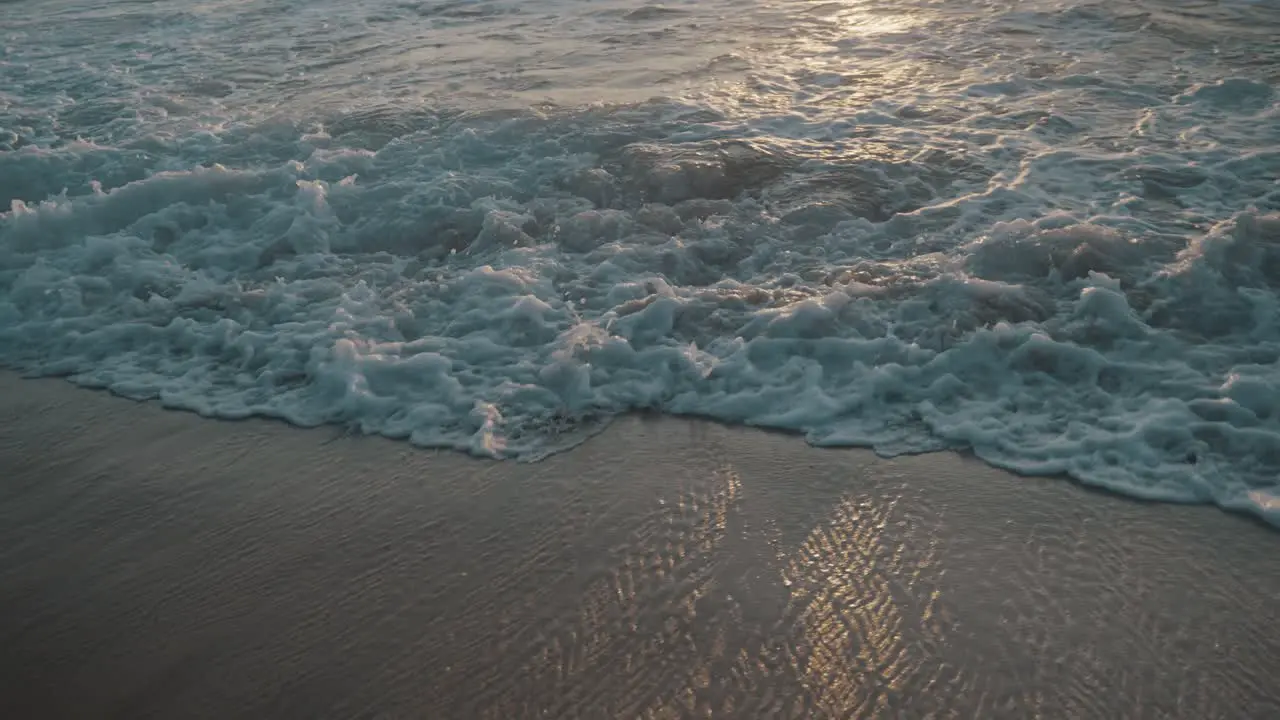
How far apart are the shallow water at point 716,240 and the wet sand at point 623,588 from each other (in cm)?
34

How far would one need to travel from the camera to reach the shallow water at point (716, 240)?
461 centimetres

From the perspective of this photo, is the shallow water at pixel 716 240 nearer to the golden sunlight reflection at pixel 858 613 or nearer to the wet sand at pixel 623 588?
the wet sand at pixel 623 588

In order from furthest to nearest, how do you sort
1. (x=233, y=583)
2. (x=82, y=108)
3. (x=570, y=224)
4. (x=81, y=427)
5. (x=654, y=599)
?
(x=82, y=108)
(x=570, y=224)
(x=81, y=427)
(x=233, y=583)
(x=654, y=599)

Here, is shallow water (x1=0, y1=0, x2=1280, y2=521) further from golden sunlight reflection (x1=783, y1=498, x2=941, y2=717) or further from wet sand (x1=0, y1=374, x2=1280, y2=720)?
golden sunlight reflection (x1=783, y1=498, x2=941, y2=717)

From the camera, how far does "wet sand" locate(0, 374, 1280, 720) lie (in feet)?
10.2

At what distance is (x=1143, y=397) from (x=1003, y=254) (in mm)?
1398

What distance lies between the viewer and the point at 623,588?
3535 mm

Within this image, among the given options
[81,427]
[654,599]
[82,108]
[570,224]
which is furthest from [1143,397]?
[82,108]

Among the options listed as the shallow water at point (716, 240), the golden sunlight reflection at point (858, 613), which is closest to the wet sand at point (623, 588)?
the golden sunlight reflection at point (858, 613)

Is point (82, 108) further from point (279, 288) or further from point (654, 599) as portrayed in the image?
point (654, 599)

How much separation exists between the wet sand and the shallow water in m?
0.34

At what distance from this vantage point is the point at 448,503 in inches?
161

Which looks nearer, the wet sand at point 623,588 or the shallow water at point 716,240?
the wet sand at point 623,588

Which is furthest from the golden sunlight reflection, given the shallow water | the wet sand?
the shallow water
